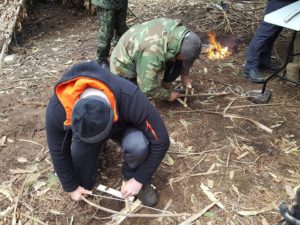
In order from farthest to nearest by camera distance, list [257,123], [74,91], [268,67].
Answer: [268,67] → [257,123] → [74,91]

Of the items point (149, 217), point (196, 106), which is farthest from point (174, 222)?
point (196, 106)

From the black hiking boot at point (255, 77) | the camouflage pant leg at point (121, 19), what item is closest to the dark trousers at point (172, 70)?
the black hiking boot at point (255, 77)

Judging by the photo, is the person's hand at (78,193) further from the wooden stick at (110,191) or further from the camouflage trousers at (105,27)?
the camouflage trousers at (105,27)

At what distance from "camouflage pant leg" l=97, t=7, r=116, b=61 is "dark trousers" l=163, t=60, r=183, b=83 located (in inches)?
45.0

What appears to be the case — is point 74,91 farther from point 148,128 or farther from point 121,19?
point 121,19

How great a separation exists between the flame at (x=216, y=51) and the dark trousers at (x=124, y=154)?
9.36 feet

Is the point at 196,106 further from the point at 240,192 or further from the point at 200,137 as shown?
the point at 240,192

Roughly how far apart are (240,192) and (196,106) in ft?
4.35

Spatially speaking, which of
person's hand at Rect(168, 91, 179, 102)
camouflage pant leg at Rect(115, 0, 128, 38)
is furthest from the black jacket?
camouflage pant leg at Rect(115, 0, 128, 38)

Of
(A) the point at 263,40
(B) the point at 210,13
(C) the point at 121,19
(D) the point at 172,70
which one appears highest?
(A) the point at 263,40

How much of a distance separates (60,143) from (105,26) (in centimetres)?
265

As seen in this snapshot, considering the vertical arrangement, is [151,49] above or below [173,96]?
above

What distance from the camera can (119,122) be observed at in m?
2.60

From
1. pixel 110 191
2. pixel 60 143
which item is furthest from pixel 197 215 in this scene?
pixel 60 143
